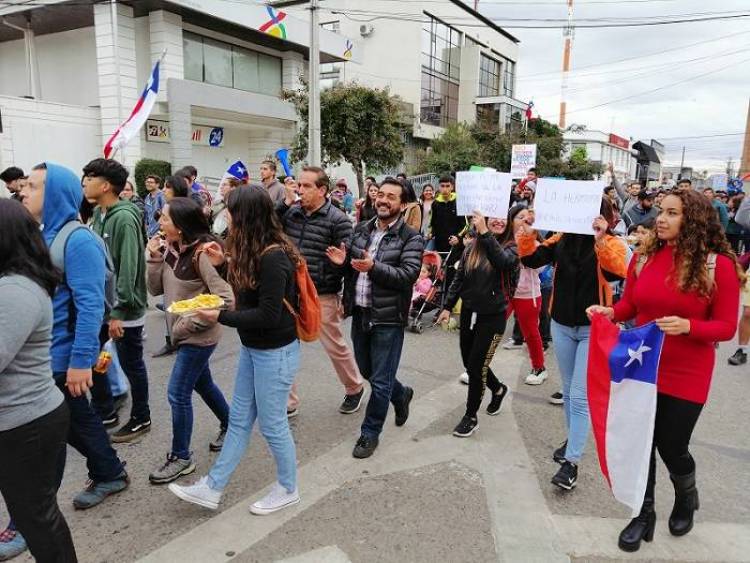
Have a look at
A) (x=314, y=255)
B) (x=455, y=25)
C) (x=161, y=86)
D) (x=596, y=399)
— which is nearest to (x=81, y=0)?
(x=161, y=86)

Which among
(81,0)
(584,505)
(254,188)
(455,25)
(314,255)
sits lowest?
(584,505)

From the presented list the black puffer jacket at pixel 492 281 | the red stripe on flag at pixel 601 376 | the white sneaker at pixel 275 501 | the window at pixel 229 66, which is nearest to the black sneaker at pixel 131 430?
the white sneaker at pixel 275 501

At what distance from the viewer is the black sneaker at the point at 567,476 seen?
3.38 meters

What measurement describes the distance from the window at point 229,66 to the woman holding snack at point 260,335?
63.4ft

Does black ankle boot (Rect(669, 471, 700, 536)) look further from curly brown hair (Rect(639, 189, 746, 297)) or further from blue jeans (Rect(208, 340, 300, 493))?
blue jeans (Rect(208, 340, 300, 493))

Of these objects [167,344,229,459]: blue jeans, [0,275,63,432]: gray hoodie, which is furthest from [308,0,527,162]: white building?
[0,275,63,432]: gray hoodie

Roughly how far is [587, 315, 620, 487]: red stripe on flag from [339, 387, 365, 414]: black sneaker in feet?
6.85

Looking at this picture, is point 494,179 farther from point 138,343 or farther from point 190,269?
point 138,343

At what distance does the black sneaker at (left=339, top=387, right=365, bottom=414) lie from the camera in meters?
4.55

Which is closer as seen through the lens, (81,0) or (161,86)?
(81,0)

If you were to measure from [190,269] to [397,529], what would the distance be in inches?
77.1

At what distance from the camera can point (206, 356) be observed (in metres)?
3.36

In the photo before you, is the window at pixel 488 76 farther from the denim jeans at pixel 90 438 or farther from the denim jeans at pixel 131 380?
the denim jeans at pixel 90 438

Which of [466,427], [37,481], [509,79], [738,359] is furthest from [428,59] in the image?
[37,481]
